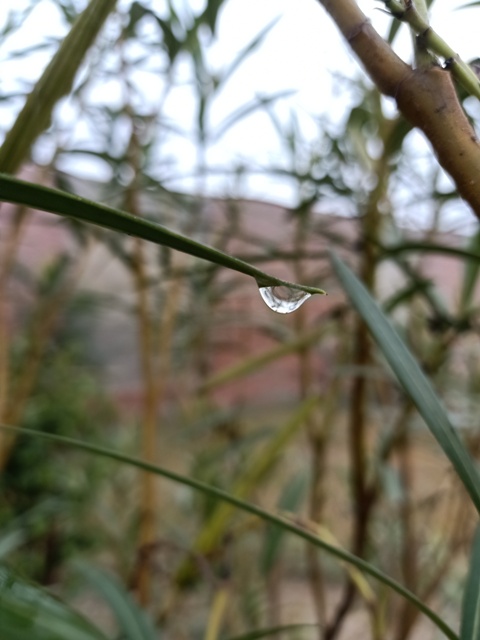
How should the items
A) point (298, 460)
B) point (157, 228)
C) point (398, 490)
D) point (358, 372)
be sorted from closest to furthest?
point (157, 228) → point (358, 372) → point (398, 490) → point (298, 460)

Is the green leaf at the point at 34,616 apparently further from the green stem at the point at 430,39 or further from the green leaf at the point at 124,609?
the green stem at the point at 430,39

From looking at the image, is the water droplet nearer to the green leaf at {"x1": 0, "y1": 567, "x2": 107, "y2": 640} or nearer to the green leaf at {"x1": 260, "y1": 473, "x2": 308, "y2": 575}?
the green leaf at {"x1": 0, "y1": 567, "x2": 107, "y2": 640}

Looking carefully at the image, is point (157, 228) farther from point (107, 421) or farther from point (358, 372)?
point (107, 421)

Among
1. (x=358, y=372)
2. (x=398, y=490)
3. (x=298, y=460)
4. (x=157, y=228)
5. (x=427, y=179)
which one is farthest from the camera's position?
(x=298, y=460)

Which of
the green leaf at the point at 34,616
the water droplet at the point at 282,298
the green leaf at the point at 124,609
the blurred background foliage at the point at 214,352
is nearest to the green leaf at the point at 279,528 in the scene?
the blurred background foliage at the point at 214,352

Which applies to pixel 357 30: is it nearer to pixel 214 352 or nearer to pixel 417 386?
pixel 417 386

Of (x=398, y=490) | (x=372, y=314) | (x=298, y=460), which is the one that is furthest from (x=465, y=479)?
(x=298, y=460)
